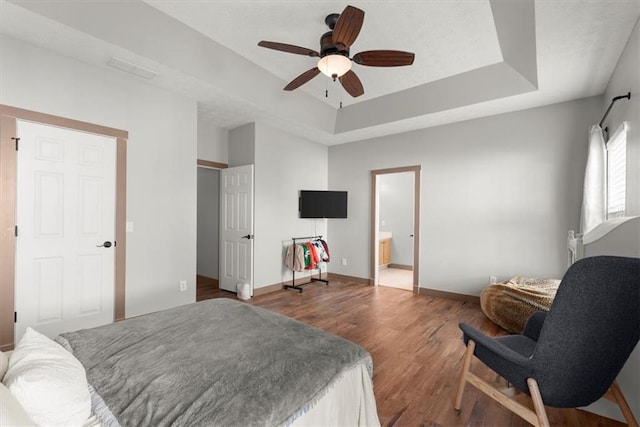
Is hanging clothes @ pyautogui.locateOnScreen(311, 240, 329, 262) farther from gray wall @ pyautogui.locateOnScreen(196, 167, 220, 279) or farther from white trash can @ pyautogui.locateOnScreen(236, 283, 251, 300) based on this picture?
gray wall @ pyautogui.locateOnScreen(196, 167, 220, 279)

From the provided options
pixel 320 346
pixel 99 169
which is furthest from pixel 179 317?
pixel 99 169

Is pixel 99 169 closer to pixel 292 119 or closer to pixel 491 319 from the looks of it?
pixel 292 119

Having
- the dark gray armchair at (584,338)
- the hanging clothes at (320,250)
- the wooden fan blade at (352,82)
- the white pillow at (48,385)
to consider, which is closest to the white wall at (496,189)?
the hanging clothes at (320,250)

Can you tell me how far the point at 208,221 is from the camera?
18.2ft

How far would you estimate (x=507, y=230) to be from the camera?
4.05 metres

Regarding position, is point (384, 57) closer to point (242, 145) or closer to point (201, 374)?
point (201, 374)

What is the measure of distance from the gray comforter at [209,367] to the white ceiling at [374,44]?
244 centimetres

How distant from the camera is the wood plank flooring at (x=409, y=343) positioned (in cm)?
187

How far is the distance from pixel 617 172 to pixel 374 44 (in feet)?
8.64

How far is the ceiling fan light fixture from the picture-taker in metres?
2.45

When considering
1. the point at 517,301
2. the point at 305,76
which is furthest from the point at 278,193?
the point at 517,301

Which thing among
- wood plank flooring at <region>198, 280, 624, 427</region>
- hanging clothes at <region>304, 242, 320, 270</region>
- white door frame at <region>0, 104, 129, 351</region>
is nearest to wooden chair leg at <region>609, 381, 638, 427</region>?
wood plank flooring at <region>198, 280, 624, 427</region>

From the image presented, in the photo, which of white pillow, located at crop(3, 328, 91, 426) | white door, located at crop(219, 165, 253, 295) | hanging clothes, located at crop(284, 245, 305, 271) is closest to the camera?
white pillow, located at crop(3, 328, 91, 426)

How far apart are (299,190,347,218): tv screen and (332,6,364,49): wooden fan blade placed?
313cm
